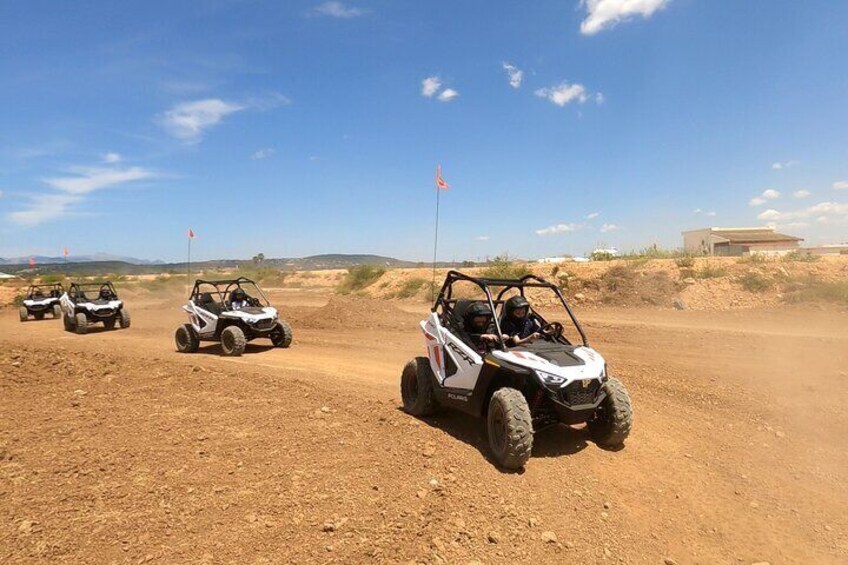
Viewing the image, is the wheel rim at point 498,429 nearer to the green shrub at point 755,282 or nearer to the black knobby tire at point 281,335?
the black knobby tire at point 281,335

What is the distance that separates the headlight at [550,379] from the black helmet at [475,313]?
1.35 meters

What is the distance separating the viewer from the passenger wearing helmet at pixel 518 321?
6.29 meters

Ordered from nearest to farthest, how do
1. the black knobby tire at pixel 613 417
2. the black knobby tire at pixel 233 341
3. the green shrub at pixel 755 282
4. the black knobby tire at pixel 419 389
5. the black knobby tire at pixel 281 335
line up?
1. the black knobby tire at pixel 613 417
2. the black knobby tire at pixel 419 389
3. the black knobby tire at pixel 233 341
4. the black knobby tire at pixel 281 335
5. the green shrub at pixel 755 282

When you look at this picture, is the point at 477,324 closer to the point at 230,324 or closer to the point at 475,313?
the point at 475,313

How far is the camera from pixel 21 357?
10.6 metres

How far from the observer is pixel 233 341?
12.0 m

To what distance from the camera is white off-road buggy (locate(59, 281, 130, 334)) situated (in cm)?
1791

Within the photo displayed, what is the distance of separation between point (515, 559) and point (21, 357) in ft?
35.8

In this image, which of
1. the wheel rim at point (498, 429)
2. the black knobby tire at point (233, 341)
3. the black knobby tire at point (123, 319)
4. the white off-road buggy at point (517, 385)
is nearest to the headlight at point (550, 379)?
the white off-road buggy at point (517, 385)

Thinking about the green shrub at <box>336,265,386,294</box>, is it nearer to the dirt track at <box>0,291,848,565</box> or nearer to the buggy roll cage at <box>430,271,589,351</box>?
the dirt track at <box>0,291,848,565</box>

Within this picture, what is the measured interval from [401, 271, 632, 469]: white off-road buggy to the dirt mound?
32.9 feet

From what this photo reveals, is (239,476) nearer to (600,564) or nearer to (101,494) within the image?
(101,494)

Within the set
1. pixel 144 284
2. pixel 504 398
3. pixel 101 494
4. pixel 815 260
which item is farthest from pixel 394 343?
pixel 144 284

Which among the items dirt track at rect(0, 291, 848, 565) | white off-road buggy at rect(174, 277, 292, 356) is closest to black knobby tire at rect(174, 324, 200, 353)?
white off-road buggy at rect(174, 277, 292, 356)
